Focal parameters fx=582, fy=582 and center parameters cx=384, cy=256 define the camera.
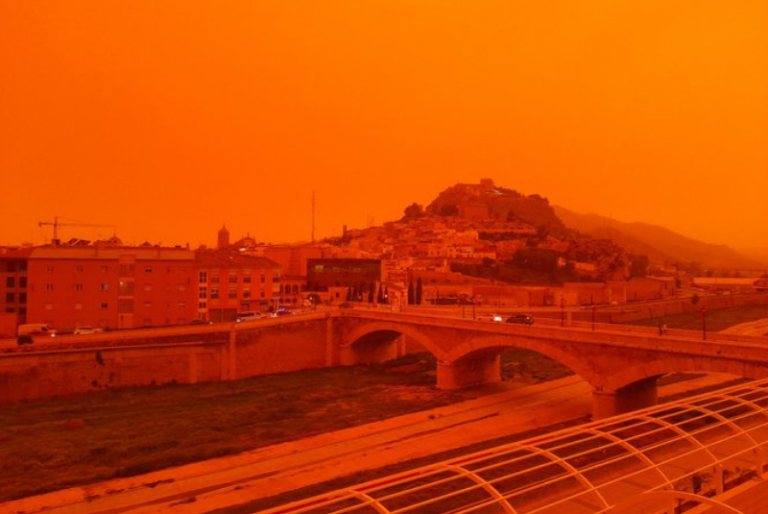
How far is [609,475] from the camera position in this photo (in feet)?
50.2

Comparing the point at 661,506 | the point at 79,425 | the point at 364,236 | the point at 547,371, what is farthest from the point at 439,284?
the point at 364,236

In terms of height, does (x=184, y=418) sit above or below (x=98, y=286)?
below

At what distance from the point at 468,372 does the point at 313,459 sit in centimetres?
1372

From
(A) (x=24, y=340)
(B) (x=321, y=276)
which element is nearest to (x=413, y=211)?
(B) (x=321, y=276)

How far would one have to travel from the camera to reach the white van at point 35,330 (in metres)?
32.5

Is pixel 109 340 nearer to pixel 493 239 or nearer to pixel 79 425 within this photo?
pixel 79 425

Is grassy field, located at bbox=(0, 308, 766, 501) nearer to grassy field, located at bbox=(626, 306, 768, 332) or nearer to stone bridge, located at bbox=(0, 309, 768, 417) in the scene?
stone bridge, located at bbox=(0, 309, 768, 417)

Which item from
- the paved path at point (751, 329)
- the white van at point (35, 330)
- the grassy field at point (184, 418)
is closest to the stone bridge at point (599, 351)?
the grassy field at point (184, 418)

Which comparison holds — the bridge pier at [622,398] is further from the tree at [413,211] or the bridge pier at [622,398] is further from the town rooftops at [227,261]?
the tree at [413,211]

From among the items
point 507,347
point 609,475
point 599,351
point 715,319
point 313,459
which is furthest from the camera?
point 715,319

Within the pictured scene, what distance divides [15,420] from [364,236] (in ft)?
347

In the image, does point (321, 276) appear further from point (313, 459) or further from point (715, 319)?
point (313, 459)

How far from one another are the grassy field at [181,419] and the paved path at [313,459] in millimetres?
939

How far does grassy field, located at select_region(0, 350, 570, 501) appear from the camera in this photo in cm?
1969
